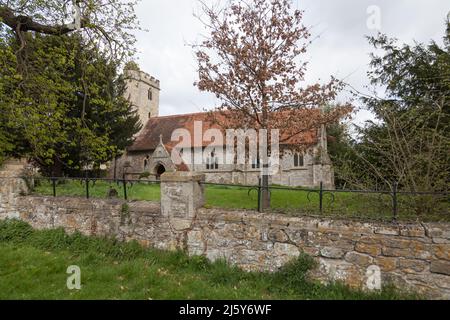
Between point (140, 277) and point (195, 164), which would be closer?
point (140, 277)

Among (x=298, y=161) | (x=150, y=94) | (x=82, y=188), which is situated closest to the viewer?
(x=82, y=188)

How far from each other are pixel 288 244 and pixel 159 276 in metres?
2.16

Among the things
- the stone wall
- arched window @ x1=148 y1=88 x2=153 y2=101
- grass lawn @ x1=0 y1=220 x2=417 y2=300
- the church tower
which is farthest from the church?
grass lawn @ x1=0 y1=220 x2=417 y2=300

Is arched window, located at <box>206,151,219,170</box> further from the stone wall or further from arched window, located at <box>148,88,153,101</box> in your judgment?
the stone wall

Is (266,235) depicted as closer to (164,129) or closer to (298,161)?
(298,161)

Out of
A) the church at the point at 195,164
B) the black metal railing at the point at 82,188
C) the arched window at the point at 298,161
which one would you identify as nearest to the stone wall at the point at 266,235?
the black metal railing at the point at 82,188

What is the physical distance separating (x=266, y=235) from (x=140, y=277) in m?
2.15

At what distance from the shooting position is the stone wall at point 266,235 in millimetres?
3775

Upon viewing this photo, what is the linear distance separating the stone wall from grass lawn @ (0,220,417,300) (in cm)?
18

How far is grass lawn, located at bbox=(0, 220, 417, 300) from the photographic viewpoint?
390 cm

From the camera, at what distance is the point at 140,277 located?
4344mm

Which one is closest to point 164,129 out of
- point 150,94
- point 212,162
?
point 212,162

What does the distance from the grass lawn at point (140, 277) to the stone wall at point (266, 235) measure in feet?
0.60
